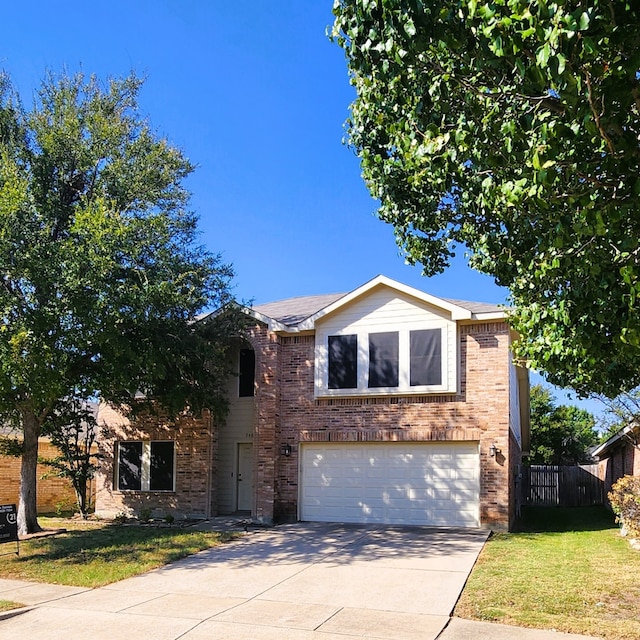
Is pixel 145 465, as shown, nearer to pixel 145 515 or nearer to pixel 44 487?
pixel 145 515

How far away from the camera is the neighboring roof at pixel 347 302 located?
16141 millimetres

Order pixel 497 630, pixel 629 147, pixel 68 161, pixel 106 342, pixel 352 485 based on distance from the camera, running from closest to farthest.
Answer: pixel 629 147 < pixel 497 630 < pixel 106 342 < pixel 68 161 < pixel 352 485

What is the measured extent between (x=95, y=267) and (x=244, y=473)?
856cm

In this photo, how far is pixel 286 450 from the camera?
17.8 m

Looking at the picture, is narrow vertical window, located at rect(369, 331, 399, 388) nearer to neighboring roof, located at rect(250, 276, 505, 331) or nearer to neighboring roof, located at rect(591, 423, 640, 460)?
neighboring roof, located at rect(250, 276, 505, 331)

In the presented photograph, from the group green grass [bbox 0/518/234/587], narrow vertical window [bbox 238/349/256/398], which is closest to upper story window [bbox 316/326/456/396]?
narrow vertical window [bbox 238/349/256/398]

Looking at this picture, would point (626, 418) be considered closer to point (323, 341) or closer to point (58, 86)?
point (323, 341)

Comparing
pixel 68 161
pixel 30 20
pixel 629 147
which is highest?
pixel 30 20

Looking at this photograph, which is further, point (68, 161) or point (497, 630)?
point (68, 161)

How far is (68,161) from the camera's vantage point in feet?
50.5

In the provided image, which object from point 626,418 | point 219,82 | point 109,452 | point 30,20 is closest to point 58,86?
point 30,20

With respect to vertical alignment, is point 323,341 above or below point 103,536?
above

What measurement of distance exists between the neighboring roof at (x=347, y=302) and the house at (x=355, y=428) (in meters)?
0.04

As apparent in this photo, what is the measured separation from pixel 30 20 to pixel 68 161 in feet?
13.9
